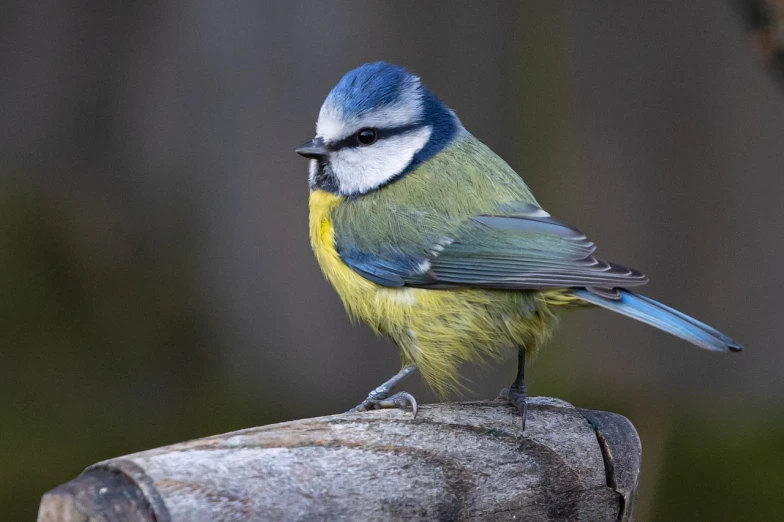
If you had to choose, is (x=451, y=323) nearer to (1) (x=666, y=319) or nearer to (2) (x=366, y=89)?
(1) (x=666, y=319)

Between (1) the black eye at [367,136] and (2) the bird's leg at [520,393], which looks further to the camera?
(1) the black eye at [367,136]

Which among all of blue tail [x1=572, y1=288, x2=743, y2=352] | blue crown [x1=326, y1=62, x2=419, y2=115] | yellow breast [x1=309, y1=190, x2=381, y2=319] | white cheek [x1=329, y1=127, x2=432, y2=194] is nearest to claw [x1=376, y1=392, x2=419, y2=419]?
yellow breast [x1=309, y1=190, x2=381, y2=319]

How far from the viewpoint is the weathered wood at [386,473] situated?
1034 mm

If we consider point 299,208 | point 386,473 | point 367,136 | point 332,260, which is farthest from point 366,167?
point 386,473

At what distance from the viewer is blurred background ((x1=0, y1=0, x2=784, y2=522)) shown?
8.09ft

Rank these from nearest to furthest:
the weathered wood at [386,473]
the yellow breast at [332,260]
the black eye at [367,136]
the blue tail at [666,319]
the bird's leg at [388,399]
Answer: the weathered wood at [386,473] → the blue tail at [666,319] → the bird's leg at [388,399] → the yellow breast at [332,260] → the black eye at [367,136]

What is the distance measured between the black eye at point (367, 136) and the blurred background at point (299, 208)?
671 mm

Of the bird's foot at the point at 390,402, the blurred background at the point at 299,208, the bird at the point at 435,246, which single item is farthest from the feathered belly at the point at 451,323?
the blurred background at the point at 299,208

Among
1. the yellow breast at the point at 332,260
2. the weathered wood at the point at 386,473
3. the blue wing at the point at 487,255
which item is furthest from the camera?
the yellow breast at the point at 332,260

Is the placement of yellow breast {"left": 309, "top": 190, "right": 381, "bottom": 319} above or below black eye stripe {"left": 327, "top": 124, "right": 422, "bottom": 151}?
below

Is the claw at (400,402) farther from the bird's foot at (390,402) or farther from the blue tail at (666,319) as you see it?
the blue tail at (666,319)

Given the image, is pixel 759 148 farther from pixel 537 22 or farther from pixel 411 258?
pixel 411 258

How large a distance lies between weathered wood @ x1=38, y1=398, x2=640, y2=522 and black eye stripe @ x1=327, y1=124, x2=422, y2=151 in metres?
0.63

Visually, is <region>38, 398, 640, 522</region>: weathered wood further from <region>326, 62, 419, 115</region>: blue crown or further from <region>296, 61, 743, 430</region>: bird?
<region>326, 62, 419, 115</region>: blue crown
